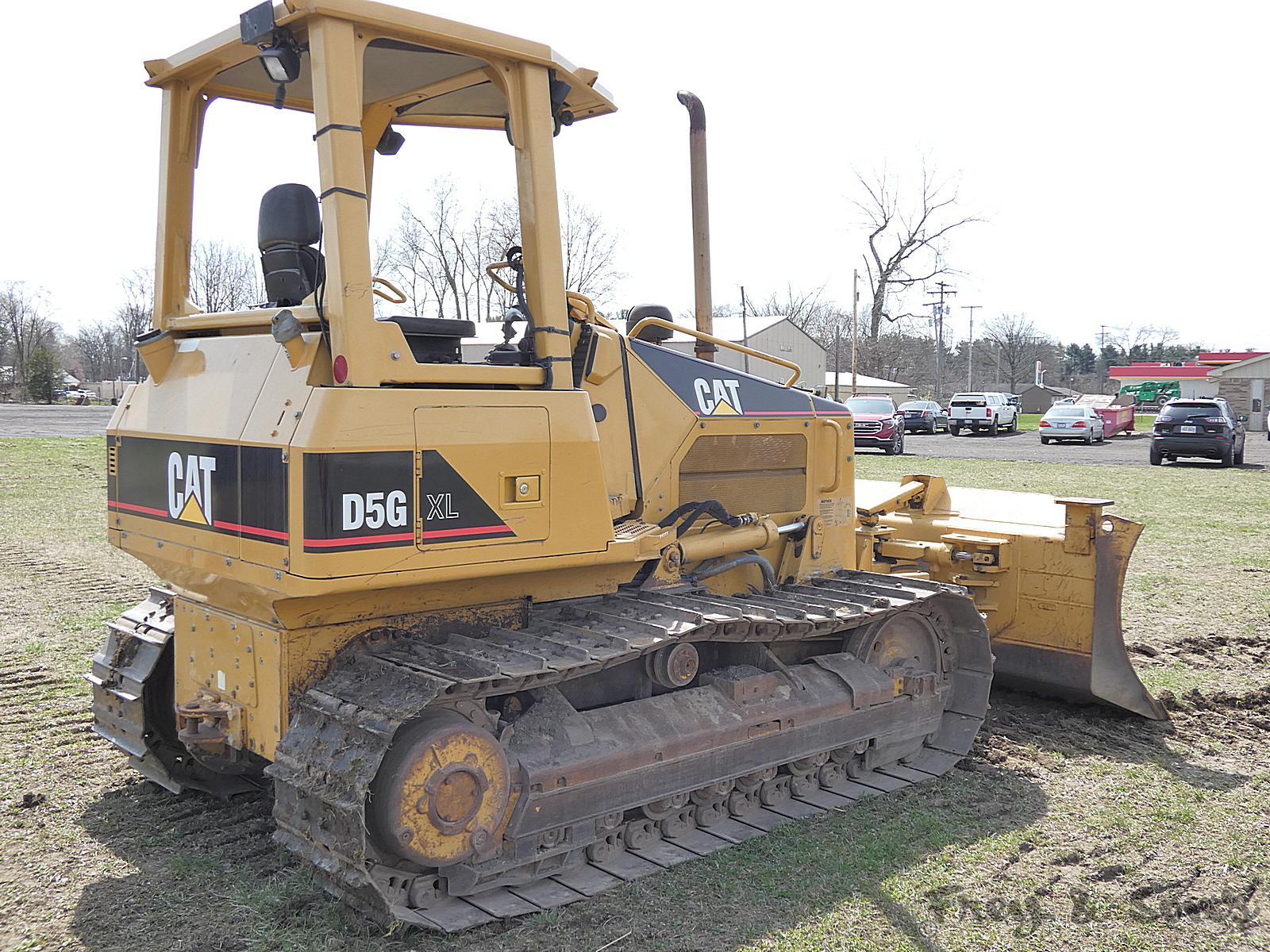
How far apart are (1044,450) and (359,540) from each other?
32777 millimetres

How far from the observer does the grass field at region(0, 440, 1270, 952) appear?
4145 millimetres

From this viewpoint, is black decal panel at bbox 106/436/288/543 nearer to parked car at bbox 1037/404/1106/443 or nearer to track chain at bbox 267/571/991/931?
track chain at bbox 267/571/991/931

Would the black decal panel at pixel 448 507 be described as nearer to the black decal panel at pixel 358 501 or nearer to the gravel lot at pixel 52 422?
the black decal panel at pixel 358 501

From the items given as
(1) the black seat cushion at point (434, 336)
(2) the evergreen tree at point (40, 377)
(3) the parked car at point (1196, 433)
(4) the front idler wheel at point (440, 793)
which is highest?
(2) the evergreen tree at point (40, 377)

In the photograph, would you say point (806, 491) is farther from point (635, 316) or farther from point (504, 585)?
point (504, 585)

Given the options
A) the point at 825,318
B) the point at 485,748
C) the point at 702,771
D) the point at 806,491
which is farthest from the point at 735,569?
the point at 825,318

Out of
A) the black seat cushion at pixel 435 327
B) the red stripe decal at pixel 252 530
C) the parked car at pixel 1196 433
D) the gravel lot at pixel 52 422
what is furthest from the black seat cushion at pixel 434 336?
the parked car at pixel 1196 433

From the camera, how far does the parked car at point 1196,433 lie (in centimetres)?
2720

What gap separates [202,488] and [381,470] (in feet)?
3.06

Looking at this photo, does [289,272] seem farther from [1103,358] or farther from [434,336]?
[1103,358]

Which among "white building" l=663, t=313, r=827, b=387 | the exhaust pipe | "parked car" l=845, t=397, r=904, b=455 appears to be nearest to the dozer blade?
the exhaust pipe

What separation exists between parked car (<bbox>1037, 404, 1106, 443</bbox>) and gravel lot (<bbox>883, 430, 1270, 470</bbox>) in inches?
13.0

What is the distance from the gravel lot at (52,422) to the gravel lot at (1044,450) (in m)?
22.2

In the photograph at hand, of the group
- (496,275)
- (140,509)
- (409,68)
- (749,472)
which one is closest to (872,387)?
(749,472)
